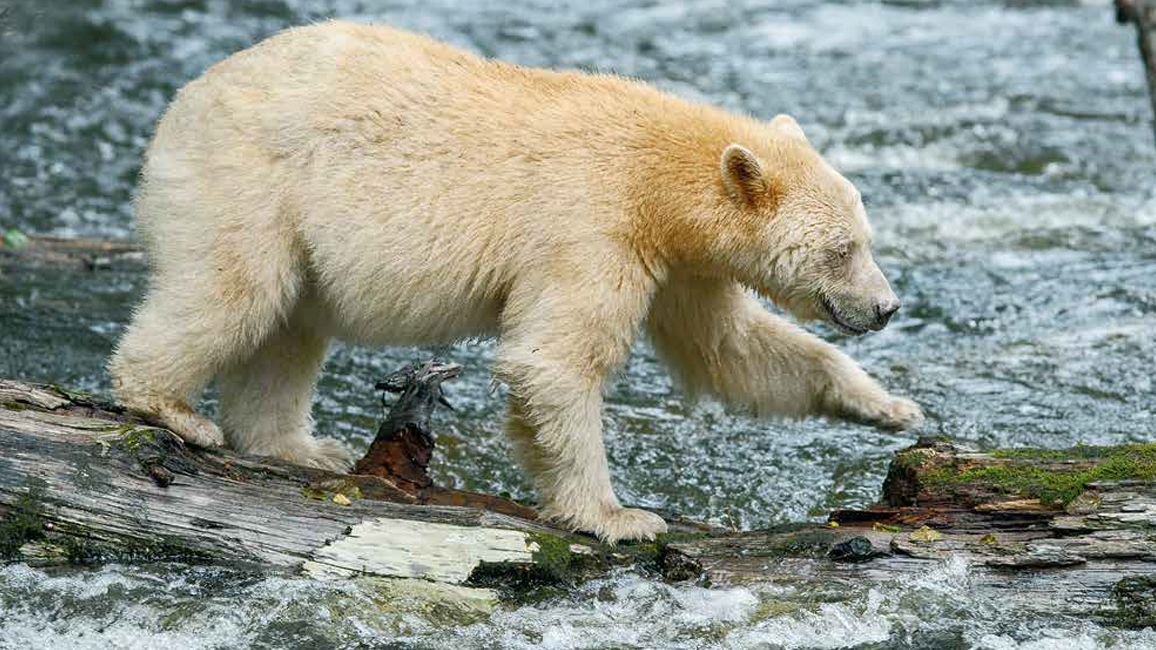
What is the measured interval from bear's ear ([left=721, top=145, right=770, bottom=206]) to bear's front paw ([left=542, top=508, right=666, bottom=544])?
155 cm

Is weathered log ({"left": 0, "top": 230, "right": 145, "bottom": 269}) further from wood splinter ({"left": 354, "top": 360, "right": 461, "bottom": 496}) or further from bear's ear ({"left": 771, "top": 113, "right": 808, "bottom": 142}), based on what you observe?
bear's ear ({"left": 771, "top": 113, "right": 808, "bottom": 142})

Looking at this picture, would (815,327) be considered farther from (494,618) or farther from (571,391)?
(494,618)

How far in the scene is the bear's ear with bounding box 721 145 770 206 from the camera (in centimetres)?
643

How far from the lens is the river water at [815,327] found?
585 centimetres

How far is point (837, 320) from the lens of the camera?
6.85 metres

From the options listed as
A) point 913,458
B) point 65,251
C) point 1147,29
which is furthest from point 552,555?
point 65,251

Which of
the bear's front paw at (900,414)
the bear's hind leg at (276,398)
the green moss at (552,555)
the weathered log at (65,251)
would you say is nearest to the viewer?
the green moss at (552,555)

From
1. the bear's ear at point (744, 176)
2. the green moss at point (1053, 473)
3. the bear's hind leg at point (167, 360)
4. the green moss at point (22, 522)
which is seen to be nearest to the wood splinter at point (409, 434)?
the bear's hind leg at point (167, 360)

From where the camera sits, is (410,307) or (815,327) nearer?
(410,307)

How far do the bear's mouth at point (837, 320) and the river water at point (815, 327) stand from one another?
130cm

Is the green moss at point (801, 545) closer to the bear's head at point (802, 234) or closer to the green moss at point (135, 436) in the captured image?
the bear's head at point (802, 234)

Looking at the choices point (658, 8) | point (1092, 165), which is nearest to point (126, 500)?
point (1092, 165)

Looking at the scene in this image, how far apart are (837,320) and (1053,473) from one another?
125 centimetres

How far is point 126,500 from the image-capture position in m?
5.91
